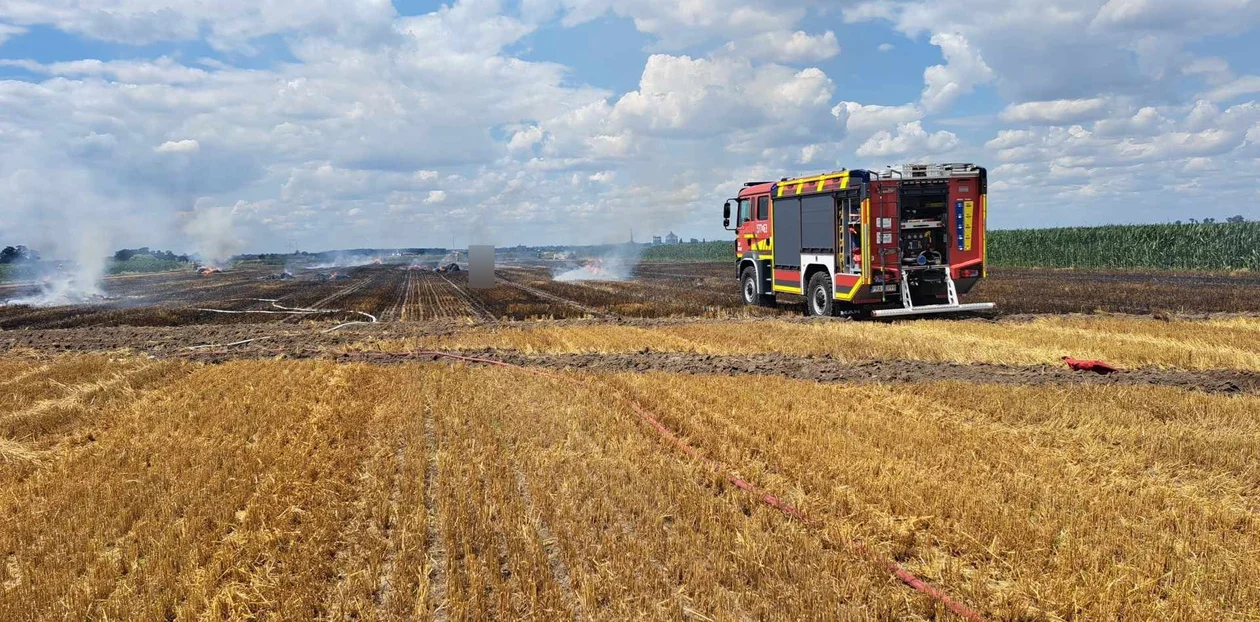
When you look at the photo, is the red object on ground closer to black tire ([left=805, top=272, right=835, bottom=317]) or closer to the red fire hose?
the red fire hose

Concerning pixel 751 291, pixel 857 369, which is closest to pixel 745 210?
pixel 751 291

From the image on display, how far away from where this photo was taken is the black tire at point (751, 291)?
23.0m

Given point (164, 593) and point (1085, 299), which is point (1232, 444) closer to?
point (164, 593)

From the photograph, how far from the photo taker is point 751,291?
23578 mm

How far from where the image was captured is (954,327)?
1708 cm

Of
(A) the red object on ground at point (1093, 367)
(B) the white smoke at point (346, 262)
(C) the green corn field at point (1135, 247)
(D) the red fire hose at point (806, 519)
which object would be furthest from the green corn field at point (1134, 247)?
(B) the white smoke at point (346, 262)

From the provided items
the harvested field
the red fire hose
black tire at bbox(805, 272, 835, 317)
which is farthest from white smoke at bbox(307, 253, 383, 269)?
the red fire hose

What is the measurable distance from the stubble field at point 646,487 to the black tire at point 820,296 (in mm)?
5222

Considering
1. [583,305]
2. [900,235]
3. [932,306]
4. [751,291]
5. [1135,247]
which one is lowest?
[583,305]

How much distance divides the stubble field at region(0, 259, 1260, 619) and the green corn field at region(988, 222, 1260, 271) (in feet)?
117

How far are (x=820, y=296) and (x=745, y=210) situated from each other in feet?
13.6

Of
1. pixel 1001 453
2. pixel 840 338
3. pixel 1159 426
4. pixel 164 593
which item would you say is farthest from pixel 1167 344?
pixel 164 593

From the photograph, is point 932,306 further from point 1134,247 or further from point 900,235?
point 1134,247

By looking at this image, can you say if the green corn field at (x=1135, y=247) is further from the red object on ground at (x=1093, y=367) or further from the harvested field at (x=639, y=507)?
the harvested field at (x=639, y=507)
